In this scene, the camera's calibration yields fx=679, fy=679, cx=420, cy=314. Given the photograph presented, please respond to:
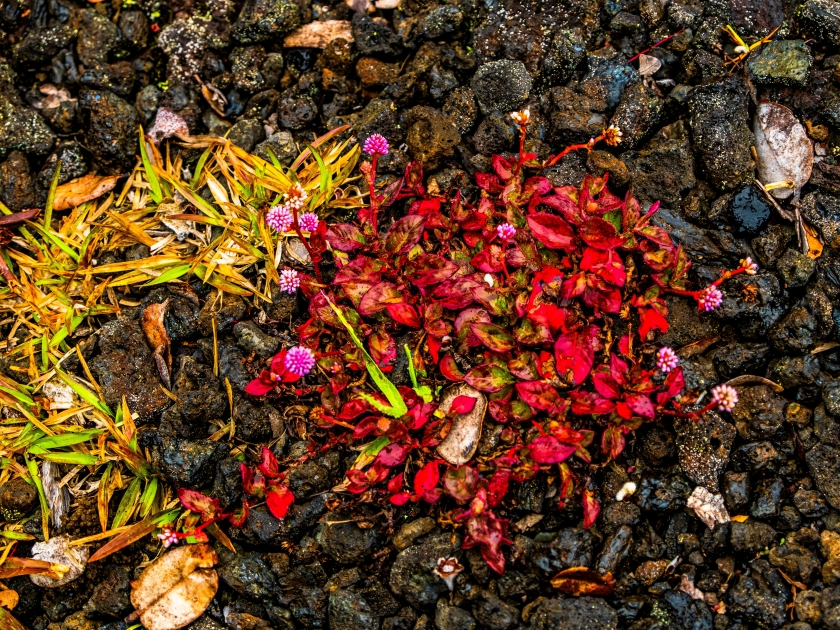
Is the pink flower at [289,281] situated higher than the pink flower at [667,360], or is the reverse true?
the pink flower at [667,360]

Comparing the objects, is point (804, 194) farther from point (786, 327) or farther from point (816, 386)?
point (816, 386)

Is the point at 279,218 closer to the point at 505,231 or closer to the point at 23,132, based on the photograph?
the point at 505,231

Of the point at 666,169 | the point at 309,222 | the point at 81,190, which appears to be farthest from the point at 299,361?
the point at 666,169

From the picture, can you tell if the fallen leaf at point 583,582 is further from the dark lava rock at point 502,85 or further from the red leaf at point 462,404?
the dark lava rock at point 502,85

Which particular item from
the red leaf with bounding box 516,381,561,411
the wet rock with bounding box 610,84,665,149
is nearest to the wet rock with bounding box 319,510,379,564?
the red leaf with bounding box 516,381,561,411

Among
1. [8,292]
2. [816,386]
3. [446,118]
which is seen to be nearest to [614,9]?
[446,118]

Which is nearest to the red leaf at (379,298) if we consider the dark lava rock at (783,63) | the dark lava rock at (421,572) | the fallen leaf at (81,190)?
the dark lava rock at (421,572)
